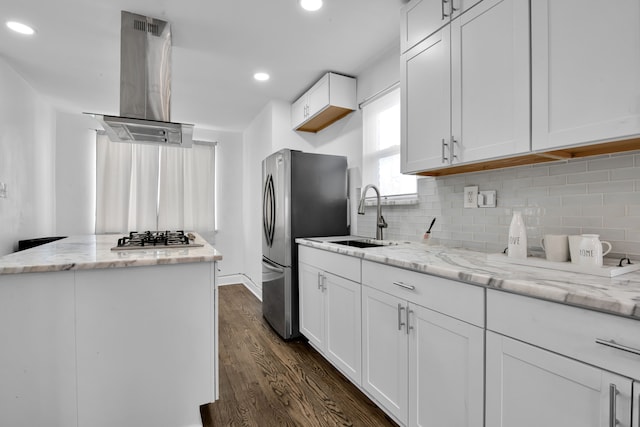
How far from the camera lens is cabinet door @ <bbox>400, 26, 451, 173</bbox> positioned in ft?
5.73

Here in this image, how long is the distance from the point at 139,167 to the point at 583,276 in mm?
5047

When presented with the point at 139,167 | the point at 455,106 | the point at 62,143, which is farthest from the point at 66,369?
the point at 62,143

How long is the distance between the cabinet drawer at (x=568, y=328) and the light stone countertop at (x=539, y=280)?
0.09 feet

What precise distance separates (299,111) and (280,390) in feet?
9.11

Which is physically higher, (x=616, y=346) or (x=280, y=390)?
(x=616, y=346)

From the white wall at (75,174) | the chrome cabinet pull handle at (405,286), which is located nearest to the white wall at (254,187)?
the white wall at (75,174)

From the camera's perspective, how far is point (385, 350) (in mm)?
1678

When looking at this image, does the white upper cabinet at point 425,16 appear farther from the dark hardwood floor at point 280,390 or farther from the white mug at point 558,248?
the dark hardwood floor at point 280,390

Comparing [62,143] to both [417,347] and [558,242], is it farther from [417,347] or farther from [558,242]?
[558,242]

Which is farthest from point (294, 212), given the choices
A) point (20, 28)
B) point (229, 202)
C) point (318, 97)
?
point (229, 202)

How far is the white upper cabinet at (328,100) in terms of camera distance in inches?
118

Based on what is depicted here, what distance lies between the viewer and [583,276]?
1.11m

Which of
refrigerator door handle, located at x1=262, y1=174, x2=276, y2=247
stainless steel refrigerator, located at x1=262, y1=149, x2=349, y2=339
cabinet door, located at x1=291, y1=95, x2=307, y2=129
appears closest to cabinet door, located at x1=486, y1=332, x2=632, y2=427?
stainless steel refrigerator, located at x1=262, y1=149, x2=349, y2=339

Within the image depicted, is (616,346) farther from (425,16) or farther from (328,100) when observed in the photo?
(328,100)
